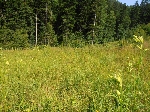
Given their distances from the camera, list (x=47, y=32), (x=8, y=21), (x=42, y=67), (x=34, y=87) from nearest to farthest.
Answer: (x=34, y=87) < (x=42, y=67) < (x=8, y=21) < (x=47, y=32)

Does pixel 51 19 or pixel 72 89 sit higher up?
pixel 51 19

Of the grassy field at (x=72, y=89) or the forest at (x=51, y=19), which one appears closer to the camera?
the grassy field at (x=72, y=89)

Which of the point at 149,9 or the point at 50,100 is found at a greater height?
the point at 149,9

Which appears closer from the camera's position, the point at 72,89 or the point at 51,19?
the point at 72,89

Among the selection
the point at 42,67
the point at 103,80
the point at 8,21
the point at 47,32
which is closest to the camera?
the point at 103,80

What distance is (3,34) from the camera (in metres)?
32.1

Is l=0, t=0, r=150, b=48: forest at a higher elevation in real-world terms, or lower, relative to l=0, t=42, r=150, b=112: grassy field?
higher

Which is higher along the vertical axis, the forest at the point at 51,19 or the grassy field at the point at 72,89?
the forest at the point at 51,19

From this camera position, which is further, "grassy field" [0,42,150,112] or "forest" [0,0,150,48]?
"forest" [0,0,150,48]

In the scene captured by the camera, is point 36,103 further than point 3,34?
No

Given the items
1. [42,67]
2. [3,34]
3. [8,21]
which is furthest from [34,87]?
[8,21]

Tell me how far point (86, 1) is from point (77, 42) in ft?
93.4

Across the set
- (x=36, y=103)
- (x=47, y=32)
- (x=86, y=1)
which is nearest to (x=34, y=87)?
(x=36, y=103)

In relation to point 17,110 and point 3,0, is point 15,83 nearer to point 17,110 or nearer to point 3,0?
point 17,110
